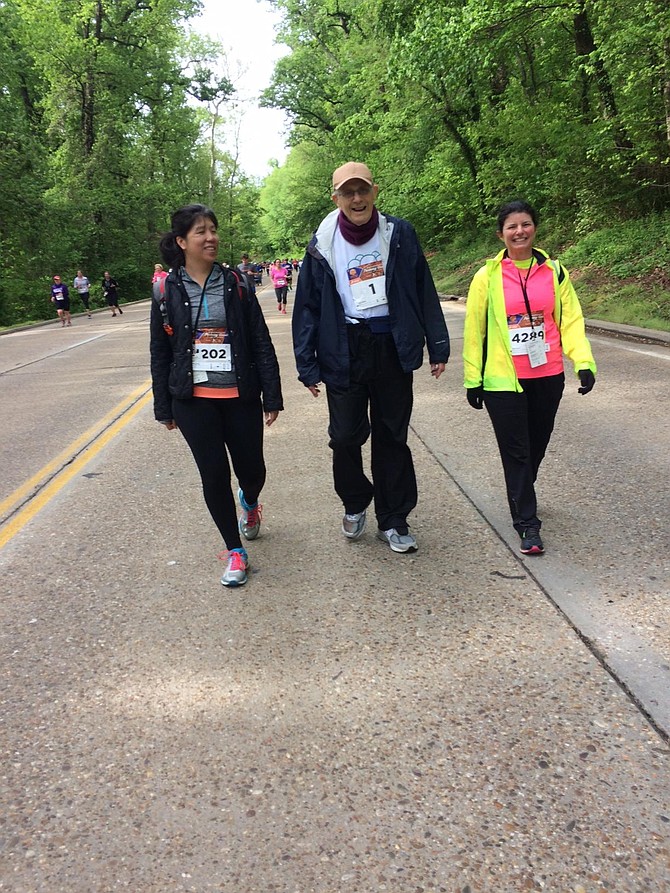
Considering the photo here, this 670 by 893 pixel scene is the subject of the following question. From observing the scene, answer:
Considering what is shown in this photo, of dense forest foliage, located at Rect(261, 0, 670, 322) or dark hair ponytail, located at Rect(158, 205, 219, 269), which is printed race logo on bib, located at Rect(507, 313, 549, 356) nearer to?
dark hair ponytail, located at Rect(158, 205, 219, 269)

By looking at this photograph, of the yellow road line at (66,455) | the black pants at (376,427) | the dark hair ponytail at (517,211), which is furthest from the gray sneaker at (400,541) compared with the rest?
the yellow road line at (66,455)

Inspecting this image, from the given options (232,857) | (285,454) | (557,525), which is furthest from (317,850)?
(285,454)

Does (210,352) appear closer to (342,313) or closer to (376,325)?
(342,313)

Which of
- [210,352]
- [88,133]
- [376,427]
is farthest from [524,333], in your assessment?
[88,133]

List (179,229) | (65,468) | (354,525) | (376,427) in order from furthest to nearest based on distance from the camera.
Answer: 1. (65,468)
2. (354,525)
3. (376,427)
4. (179,229)

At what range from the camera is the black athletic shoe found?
3.78m

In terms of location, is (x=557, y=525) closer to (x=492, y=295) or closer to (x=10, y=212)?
(x=492, y=295)

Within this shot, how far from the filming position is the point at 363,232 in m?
3.55

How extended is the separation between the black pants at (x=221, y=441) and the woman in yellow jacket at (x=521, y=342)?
1275 millimetres

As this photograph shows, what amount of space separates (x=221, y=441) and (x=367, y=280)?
3.84 ft

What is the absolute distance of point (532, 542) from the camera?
379 cm

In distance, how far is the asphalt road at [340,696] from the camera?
1.99 meters

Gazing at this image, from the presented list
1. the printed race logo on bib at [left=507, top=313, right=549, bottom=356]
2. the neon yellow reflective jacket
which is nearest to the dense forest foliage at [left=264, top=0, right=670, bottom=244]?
the neon yellow reflective jacket

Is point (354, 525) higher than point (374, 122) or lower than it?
lower
